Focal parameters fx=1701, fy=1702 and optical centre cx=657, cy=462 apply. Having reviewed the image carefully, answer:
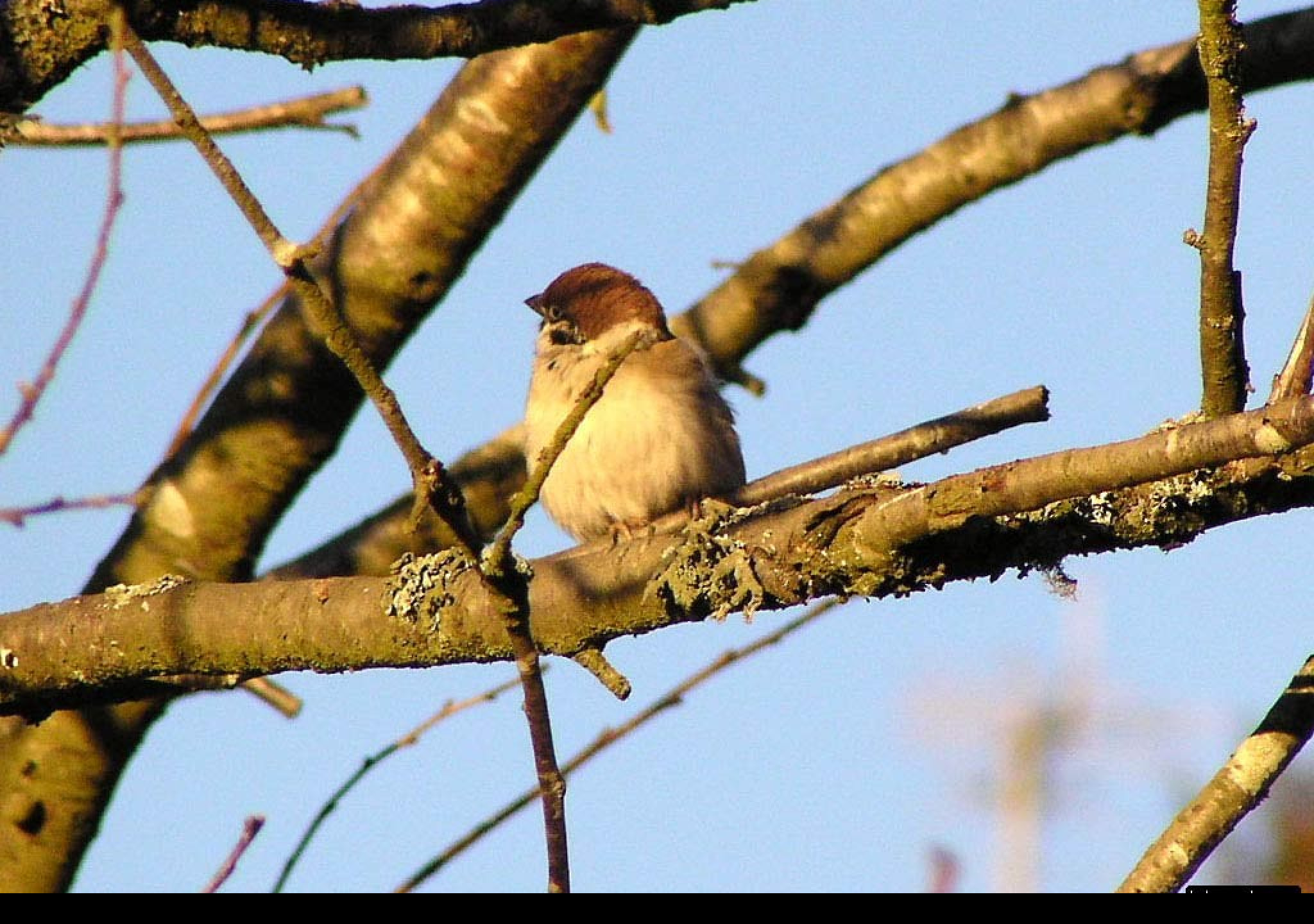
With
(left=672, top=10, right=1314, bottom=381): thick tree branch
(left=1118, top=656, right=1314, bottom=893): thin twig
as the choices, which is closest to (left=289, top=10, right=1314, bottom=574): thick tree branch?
(left=672, top=10, right=1314, bottom=381): thick tree branch

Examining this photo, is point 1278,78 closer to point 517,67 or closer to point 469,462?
point 517,67

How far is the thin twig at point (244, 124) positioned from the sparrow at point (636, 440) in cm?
102

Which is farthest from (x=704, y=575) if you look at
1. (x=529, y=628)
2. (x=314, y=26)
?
(x=314, y=26)

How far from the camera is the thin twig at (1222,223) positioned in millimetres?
2289

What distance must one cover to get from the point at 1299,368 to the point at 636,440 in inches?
110

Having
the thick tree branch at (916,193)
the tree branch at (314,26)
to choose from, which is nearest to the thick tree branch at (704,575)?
the tree branch at (314,26)

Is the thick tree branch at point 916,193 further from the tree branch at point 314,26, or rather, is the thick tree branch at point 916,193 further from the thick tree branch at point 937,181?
the tree branch at point 314,26

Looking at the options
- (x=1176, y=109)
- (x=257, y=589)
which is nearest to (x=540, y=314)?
(x=1176, y=109)

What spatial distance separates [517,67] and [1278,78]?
7.08 ft

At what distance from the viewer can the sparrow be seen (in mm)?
4910

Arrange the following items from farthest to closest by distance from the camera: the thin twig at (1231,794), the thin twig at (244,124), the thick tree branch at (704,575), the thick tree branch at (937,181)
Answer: the thick tree branch at (937,181)
the thin twig at (244,124)
the thick tree branch at (704,575)
the thin twig at (1231,794)

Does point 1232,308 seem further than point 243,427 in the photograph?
No
